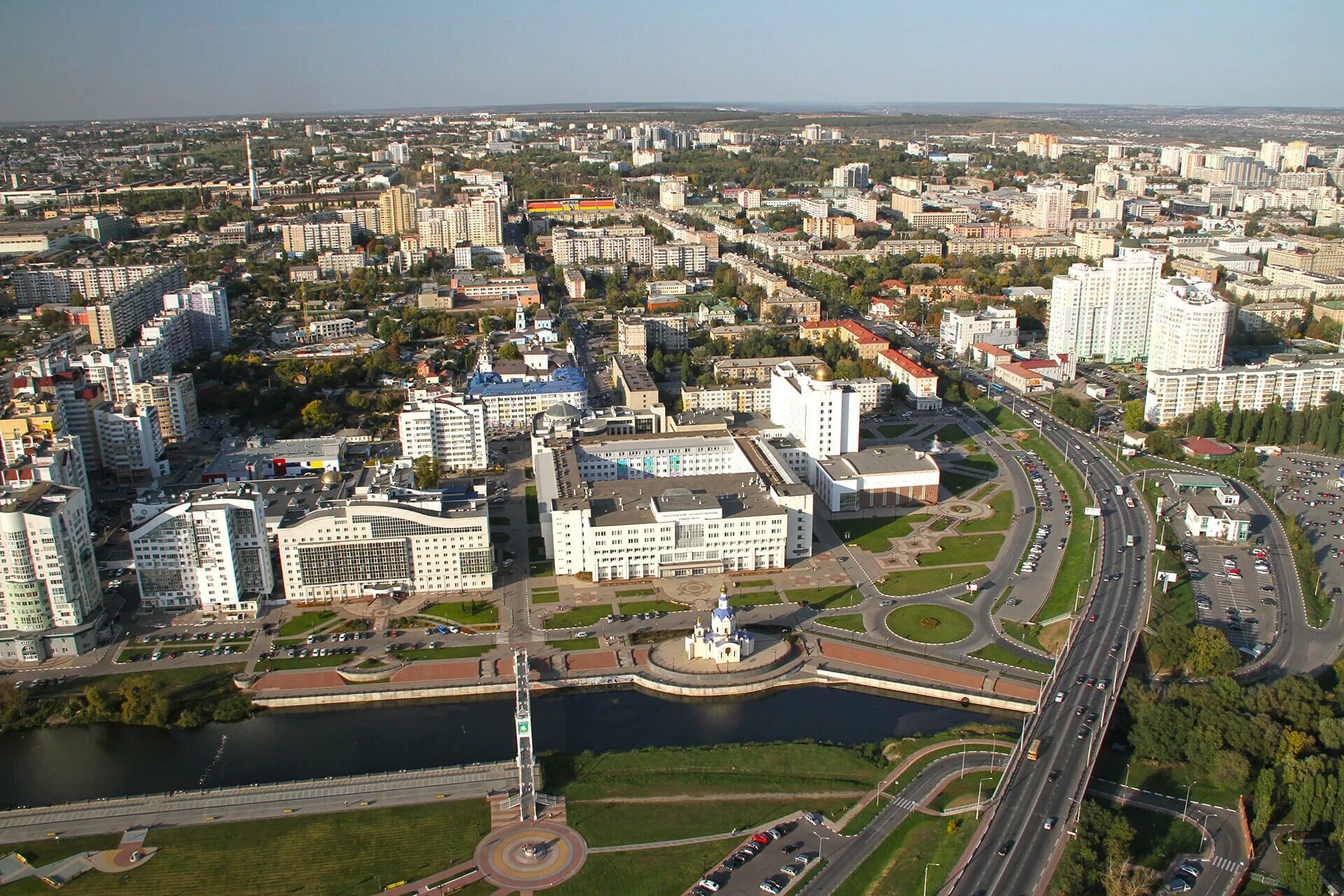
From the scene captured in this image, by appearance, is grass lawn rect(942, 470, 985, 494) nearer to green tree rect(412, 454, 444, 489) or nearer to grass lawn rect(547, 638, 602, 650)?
grass lawn rect(547, 638, 602, 650)

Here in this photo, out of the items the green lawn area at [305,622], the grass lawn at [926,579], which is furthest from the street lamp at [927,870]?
the green lawn area at [305,622]

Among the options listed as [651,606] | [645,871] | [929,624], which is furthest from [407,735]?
[929,624]

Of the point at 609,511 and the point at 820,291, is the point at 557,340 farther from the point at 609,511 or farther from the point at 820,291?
the point at 609,511

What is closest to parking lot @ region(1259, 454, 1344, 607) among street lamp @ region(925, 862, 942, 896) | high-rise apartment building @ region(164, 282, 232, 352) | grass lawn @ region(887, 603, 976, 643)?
grass lawn @ region(887, 603, 976, 643)

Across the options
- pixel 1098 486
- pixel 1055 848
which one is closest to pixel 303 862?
pixel 1055 848

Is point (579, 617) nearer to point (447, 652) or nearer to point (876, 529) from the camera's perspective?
point (447, 652)

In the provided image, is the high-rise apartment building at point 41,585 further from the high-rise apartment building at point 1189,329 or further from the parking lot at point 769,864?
the high-rise apartment building at point 1189,329
